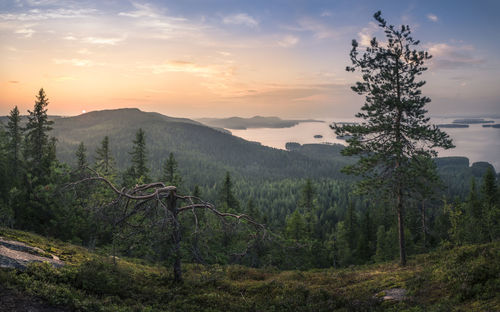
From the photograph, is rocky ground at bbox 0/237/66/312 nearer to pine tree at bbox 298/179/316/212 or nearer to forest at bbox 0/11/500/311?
forest at bbox 0/11/500/311

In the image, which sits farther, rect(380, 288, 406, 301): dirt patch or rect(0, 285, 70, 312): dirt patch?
rect(380, 288, 406, 301): dirt patch

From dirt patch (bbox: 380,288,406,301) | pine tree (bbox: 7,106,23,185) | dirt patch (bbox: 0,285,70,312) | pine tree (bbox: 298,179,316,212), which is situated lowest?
pine tree (bbox: 298,179,316,212)

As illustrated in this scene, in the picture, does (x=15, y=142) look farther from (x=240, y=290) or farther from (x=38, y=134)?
(x=240, y=290)

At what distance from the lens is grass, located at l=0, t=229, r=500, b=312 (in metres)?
9.10

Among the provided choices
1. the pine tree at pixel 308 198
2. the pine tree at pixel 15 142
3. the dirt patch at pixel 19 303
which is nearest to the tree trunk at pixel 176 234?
the dirt patch at pixel 19 303

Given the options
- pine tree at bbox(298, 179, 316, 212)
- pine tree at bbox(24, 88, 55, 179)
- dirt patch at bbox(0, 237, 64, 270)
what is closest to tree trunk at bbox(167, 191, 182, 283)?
dirt patch at bbox(0, 237, 64, 270)

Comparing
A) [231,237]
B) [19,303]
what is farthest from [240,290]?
[19,303]

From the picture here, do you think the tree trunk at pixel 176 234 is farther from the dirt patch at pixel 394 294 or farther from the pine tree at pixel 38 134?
the pine tree at pixel 38 134

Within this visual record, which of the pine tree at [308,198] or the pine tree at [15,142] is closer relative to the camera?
the pine tree at [15,142]

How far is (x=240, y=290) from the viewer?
13.8 meters

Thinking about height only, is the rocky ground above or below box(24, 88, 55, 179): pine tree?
below

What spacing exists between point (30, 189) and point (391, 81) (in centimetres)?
3400

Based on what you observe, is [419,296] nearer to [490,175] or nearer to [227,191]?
[227,191]

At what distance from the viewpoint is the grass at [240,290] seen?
9.10 meters
